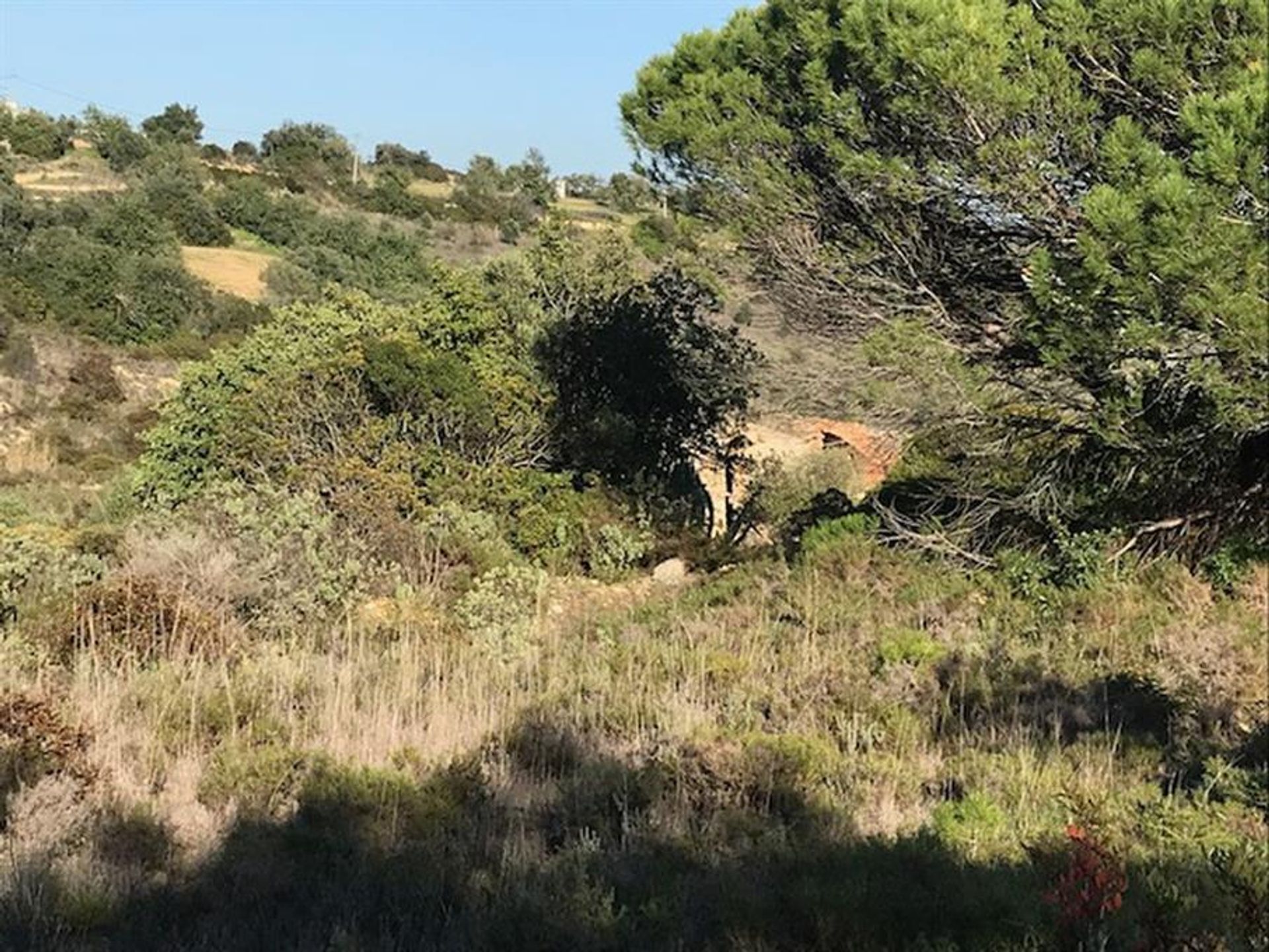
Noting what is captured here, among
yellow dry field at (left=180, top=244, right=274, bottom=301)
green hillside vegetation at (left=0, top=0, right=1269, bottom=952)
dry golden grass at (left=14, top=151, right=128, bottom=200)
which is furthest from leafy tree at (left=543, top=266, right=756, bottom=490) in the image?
dry golden grass at (left=14, top=151, right=128, bottom=200)

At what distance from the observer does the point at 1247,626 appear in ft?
23.2

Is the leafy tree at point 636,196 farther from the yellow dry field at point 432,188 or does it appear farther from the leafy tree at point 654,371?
the yellow dry field at point 432,188

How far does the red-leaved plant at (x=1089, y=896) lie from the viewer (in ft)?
9.03

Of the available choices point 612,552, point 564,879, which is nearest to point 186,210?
point 612,552

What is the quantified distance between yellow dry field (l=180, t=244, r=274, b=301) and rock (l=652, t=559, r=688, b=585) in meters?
22.2

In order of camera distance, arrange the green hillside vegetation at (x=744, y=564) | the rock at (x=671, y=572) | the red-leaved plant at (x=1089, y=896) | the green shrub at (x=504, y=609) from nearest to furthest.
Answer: the red-leaved plant at (x=1089, y=896) → the green hillside vegetation at (x=744, y=564) → the green shrub at (x=504, y=609) → the rock at (x=671, y=572)

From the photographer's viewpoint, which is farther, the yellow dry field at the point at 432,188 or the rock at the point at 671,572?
the yellow dry field at the point at 432,188

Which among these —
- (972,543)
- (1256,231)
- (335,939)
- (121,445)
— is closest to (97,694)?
(335,939)

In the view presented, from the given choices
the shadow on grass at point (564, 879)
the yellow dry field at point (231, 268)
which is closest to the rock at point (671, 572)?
the shadow on grass at point (564, 879)

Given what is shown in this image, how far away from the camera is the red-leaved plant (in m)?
2.75

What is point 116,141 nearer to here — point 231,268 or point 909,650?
point 231,268

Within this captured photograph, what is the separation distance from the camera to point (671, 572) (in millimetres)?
12469

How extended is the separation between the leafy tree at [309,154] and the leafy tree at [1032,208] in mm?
42249

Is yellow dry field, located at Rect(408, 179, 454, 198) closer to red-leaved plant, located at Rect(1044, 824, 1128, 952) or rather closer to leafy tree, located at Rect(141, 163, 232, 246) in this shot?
leafy tree, located at Rect(141, 163, 232, 246)
